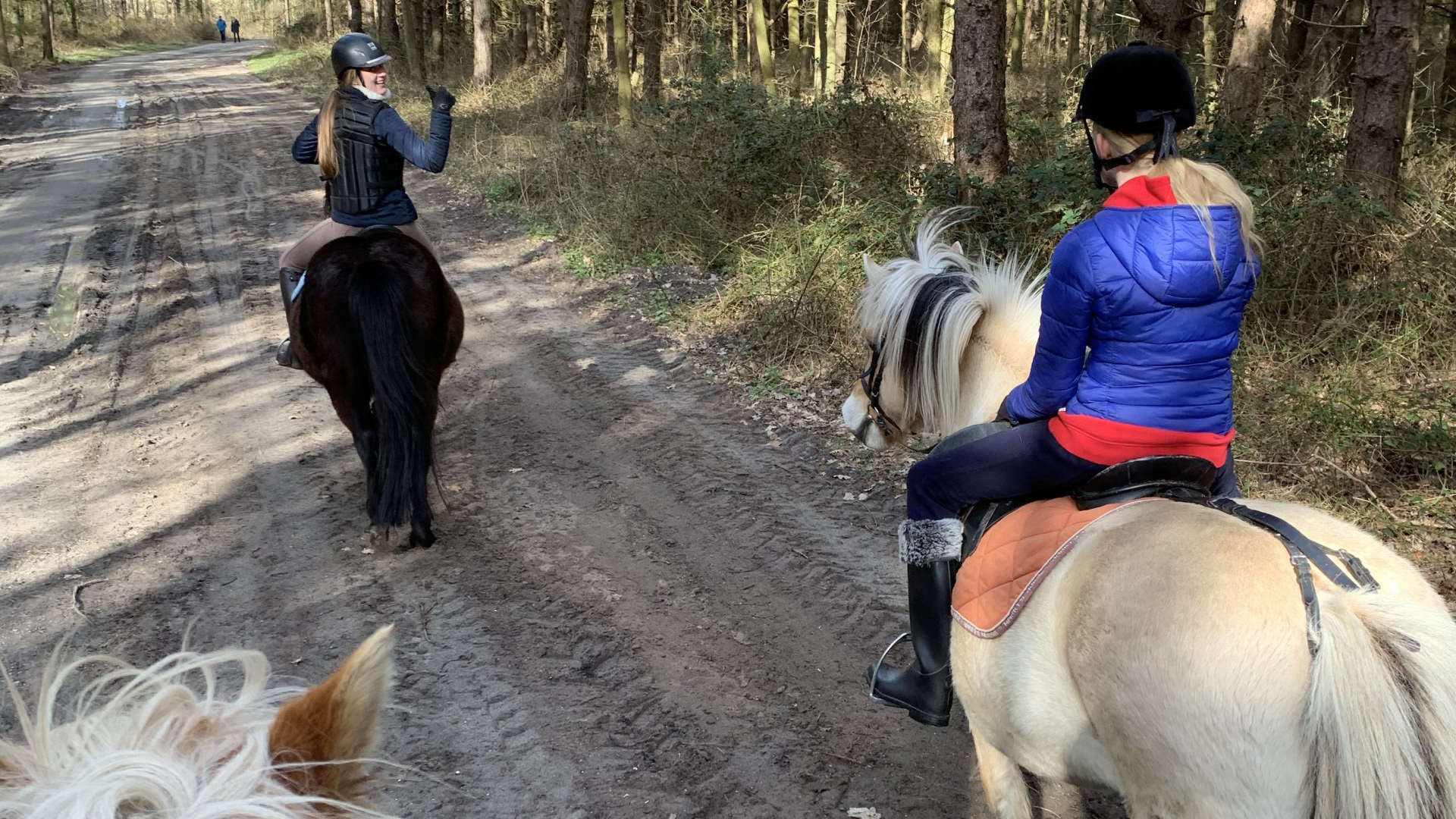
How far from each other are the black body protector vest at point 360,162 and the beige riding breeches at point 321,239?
129mm

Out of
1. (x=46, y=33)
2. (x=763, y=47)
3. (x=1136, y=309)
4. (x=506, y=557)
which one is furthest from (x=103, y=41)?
(x=1136, y=309)

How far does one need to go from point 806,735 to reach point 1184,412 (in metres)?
1.96

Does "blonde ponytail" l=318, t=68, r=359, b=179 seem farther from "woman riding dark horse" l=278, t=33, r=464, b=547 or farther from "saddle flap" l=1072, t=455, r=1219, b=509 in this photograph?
"saddle flap" l=1072, t=455, r=1219, b=509

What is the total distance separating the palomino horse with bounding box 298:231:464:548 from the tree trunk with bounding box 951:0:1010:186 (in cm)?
483

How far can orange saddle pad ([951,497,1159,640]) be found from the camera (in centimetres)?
234

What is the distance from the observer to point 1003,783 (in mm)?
2744

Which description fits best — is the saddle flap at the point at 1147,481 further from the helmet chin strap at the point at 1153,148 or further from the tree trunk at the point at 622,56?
the tree trunk at the point at 622,56

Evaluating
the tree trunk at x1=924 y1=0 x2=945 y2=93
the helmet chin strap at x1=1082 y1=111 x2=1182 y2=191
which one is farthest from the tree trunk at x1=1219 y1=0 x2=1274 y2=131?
the helmet chin strap at x1=1082 y1=111 x2=1182 y2=191

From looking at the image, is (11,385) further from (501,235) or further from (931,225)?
(931,225)

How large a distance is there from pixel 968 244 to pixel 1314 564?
5.69 meters

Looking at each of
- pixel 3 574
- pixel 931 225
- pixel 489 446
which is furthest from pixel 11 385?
pixel 931 225

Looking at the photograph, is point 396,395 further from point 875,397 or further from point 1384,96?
point 1384,96

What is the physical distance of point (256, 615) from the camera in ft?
14.9

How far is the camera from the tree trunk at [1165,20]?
9852 mm
